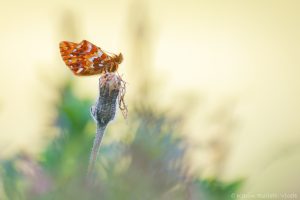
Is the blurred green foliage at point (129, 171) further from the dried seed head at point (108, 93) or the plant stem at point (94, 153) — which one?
the dried seed head at point (108, 93)

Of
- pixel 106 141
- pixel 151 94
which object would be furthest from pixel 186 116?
pixel 106 141

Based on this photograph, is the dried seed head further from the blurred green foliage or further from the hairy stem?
the blurred green foliage

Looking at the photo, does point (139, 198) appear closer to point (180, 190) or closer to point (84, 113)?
point (180, 190)

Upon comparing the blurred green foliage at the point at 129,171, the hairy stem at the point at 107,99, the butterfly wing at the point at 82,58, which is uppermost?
the hairy stem at the point at 107,99

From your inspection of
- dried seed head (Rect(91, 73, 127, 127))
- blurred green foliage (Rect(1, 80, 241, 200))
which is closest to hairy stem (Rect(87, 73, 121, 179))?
dried seed head (Rect(91, 73, 127, 127))

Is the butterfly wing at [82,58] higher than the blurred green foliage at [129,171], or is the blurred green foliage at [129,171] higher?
the butterfly wing at [82,58]

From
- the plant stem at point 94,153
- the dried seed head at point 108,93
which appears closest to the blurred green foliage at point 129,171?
the plant stem at point 94,153
